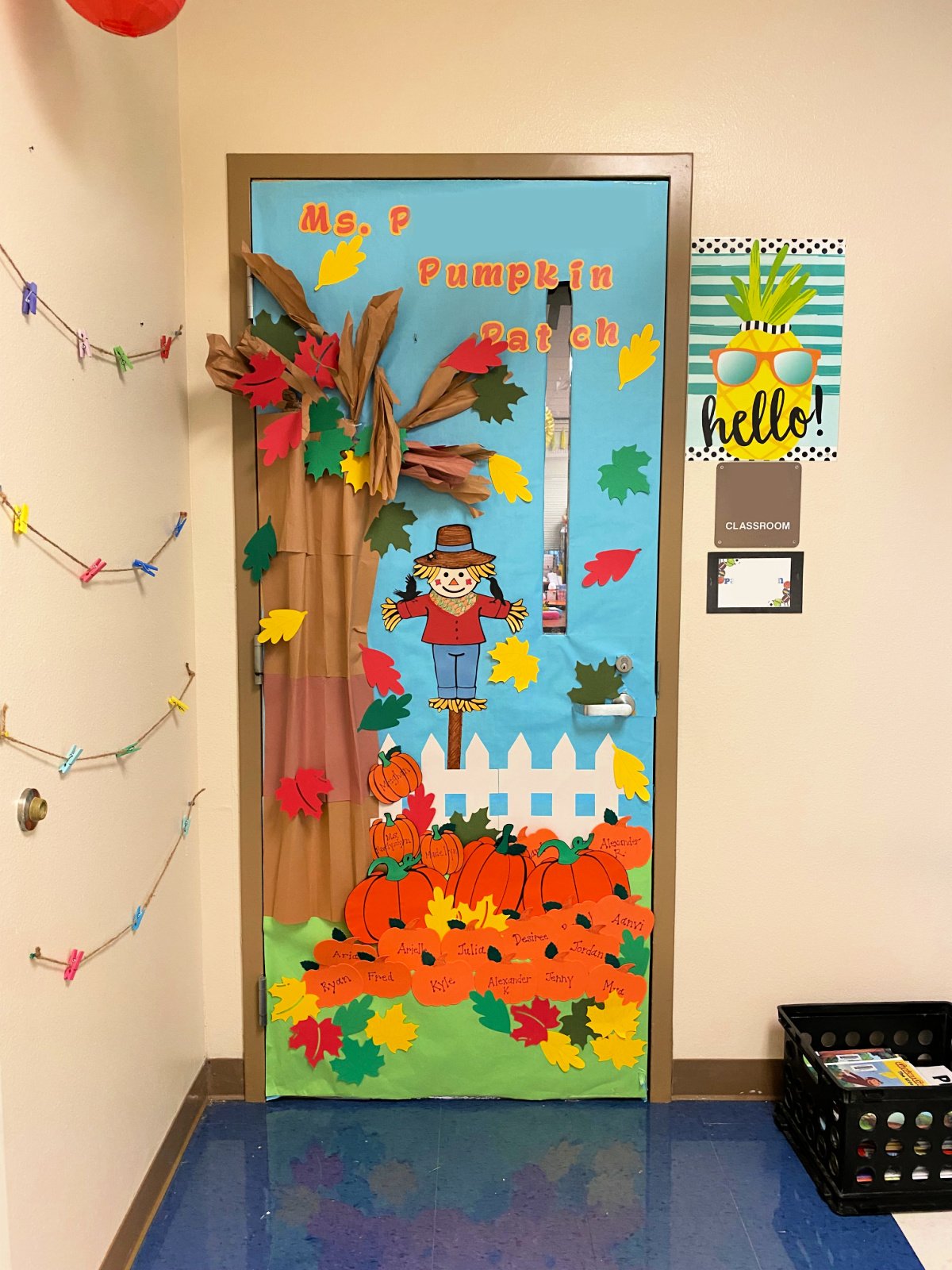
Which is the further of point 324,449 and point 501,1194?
point 324,449

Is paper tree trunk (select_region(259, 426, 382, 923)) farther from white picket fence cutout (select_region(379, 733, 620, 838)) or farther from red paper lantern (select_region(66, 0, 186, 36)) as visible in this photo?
red paper lantern (select_region(66, 0, 186, 36))

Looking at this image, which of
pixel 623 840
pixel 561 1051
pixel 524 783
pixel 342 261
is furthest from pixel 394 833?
pixel 342 261

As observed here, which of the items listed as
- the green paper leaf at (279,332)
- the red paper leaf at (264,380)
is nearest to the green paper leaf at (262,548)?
the red paper leaf at (264,380)

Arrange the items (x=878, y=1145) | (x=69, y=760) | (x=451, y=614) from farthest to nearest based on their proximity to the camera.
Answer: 1. (x=451, y=614)
2. (x=878, y=1145)
3. (x=69, y=760)

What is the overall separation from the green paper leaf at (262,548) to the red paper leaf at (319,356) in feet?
1.10

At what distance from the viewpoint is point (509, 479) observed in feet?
7.06

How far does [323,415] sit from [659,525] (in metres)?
0.79

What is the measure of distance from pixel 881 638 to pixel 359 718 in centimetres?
121

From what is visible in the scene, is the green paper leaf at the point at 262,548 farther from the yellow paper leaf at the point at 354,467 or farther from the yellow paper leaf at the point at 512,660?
the yellow paper leaf at the point at 512,660

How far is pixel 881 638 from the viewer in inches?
87.6

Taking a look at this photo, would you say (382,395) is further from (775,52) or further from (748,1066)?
(748,1066)

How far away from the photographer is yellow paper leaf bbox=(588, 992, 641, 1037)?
2266 mm

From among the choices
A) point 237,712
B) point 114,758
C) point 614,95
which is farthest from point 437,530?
point 614,95

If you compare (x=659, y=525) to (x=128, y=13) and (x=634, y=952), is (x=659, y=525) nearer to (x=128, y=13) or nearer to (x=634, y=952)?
(x=634, y=952)
